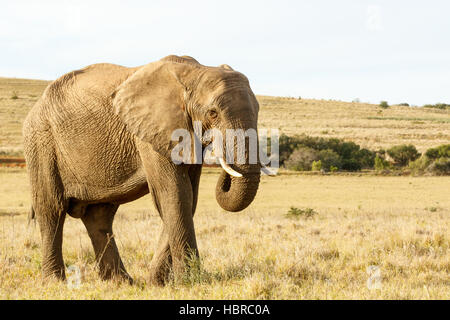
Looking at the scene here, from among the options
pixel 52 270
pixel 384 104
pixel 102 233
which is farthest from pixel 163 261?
pixel 384 104

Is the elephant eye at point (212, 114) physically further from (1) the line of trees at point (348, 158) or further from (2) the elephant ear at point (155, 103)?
(1) the line of trees at point (348, 158)

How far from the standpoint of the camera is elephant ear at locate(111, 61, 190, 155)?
7207 mm

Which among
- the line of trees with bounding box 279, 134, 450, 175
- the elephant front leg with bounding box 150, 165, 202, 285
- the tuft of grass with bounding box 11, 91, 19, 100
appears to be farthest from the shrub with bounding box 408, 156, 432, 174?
the tuft of grass with bounding box 11, 91, 19, 100

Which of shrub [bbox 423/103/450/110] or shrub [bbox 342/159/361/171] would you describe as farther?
shrub [bbox 423/103/450/110]

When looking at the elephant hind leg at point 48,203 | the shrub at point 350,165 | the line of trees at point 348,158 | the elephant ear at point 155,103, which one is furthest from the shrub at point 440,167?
the elephant ear at point 155,103

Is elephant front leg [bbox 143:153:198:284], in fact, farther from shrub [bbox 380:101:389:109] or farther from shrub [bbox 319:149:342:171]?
shrub [bbox 380:101:389:109]

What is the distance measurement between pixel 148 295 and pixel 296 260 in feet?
8.06

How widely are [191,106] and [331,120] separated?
6992 centimetres

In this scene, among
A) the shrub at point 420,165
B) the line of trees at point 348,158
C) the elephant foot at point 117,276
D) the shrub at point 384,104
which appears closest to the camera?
the elephant foot at point 117,276

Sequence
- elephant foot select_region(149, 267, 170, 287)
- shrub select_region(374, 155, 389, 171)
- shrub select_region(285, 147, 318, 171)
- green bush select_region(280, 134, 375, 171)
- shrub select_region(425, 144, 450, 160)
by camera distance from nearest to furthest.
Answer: elephant foot select_region(149, 267, 170, 287), shrub select_region(285, 147, 318, 171), shrub select_region(374, 155, 389, 171), green bush select_region(280, 134, 375, 171), shrub select_region(425, 144, 450, 160)

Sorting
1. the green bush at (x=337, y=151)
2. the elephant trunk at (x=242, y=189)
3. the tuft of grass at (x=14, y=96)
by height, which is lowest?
the green bush at (x=337, y=151)

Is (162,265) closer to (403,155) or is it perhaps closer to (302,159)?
(302,159)

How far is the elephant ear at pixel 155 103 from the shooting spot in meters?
7.21

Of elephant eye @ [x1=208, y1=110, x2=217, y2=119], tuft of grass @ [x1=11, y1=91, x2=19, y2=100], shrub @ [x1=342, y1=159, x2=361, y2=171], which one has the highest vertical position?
tuft of grass @ [x1=11, y1=91, x2=19, y2=100]
